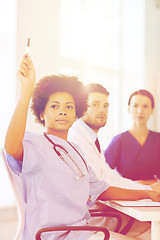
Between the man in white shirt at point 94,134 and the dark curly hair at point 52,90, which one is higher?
the dark curly hair at point 52,90

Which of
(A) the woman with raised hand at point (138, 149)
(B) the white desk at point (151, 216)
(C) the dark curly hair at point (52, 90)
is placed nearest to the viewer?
(B) the white desk at point (151, 216)

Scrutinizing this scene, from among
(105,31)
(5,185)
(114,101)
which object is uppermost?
(105,31)

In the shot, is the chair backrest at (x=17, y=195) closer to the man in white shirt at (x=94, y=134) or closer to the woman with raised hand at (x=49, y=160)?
the woman with raised hand at (x=49, y=160)

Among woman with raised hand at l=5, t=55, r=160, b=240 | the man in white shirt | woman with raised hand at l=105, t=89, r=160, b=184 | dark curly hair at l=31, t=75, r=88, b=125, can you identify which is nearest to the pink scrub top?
woman with raised hand at l=5, t=55, r=160, b=240

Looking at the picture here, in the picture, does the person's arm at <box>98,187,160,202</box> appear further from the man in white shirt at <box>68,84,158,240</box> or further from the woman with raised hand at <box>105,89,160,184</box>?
the woman with raised hand at <box>105,89,160,184</box>

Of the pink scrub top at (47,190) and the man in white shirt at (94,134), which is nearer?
the pink scrub top at (47,190)

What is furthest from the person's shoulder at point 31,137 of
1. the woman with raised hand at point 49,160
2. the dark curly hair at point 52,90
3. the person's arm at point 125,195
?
the person's arm at point 125,195

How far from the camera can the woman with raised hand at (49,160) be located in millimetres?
946

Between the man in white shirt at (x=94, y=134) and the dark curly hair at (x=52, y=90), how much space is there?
0.34m

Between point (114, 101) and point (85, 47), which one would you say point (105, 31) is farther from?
point (114, 101)

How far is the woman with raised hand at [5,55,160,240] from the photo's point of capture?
0.95m

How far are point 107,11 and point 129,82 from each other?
0.98 m

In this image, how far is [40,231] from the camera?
952 millimetres

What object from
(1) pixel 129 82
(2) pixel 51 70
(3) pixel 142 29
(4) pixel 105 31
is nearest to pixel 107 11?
(4) pixel 105 31
